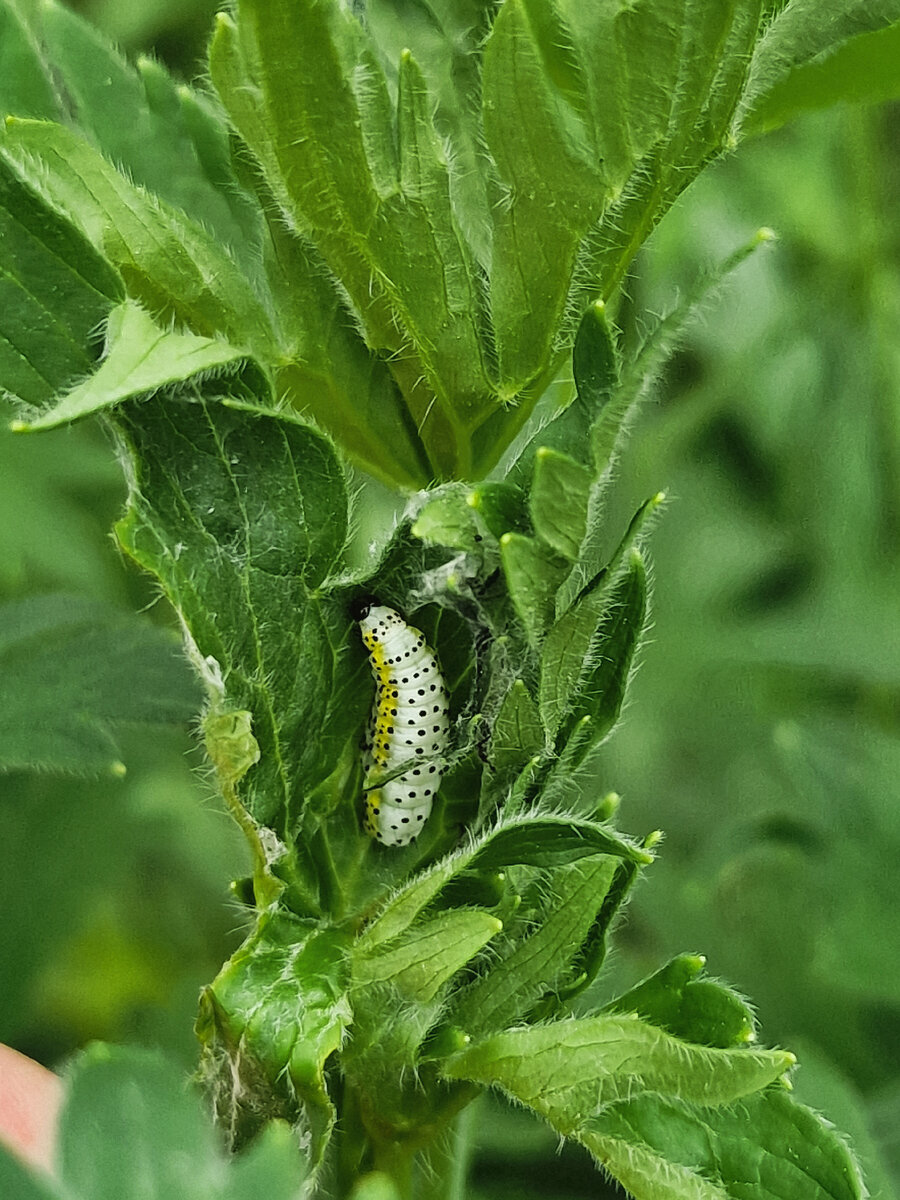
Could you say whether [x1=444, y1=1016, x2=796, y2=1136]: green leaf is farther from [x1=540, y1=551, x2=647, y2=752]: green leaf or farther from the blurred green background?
the blurred green background

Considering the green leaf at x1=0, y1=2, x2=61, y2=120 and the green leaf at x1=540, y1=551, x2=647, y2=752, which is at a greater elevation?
the green leaf at x1=0, y1=2, x2=61, y2=120

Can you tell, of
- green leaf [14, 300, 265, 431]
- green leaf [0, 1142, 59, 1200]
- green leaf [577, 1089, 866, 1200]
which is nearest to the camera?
green leaf [0, 1142, 59, 1200]

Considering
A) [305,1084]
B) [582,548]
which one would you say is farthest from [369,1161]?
[582,548]

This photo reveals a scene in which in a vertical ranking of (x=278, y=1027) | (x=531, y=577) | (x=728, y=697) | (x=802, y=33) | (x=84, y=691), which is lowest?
(x=728, y=697)

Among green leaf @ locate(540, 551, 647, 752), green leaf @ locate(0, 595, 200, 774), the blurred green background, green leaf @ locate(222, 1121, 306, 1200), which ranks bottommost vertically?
the blurred green background

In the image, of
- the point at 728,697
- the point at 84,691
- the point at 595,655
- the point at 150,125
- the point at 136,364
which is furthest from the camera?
the point at 728,697

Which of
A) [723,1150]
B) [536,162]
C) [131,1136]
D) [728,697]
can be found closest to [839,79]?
[536,162]

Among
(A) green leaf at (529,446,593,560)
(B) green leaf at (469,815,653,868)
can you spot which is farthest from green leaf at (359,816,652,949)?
(A) green leaf at (529,446,593,560)

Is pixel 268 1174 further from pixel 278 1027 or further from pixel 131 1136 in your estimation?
pixel 278 1027
